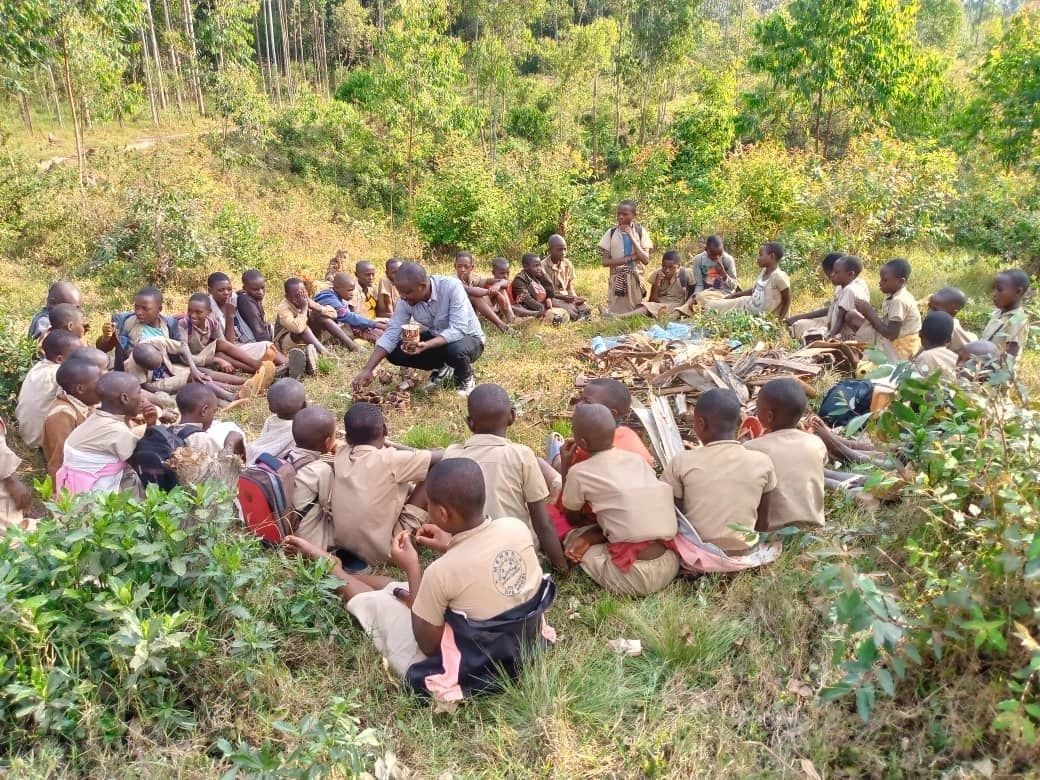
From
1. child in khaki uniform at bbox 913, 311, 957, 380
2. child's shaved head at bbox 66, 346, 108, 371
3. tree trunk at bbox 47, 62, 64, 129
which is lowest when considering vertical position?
child's shaved head at bbox 66, 346, 108, 371

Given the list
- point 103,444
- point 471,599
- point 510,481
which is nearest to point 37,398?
point 103,444

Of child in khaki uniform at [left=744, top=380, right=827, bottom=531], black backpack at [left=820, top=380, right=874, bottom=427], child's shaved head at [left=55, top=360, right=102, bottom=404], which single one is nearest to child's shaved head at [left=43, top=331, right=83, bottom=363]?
child's shaved head at [left=55, top=360, right=102, bottom=404]

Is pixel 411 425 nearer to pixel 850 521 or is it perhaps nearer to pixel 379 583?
pixel 379 583

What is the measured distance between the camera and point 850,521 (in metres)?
3.78

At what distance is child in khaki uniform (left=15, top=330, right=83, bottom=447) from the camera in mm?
4738

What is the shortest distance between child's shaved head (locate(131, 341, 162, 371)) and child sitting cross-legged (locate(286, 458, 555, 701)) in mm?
3841

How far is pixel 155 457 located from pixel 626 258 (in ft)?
20.1

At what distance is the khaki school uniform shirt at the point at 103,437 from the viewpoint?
393cm

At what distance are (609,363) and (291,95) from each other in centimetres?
2366

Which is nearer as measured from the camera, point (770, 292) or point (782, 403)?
point (782, 403)

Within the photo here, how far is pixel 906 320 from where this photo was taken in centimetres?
593

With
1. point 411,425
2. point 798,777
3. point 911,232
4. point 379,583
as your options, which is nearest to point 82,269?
point 411,425

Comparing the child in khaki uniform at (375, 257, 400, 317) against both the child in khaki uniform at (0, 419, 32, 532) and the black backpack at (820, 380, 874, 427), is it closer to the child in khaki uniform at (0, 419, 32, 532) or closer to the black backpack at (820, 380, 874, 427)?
the child in khaki uniform at (0, 419, 32, 532)

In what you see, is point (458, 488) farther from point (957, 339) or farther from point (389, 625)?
point (957, 339)
